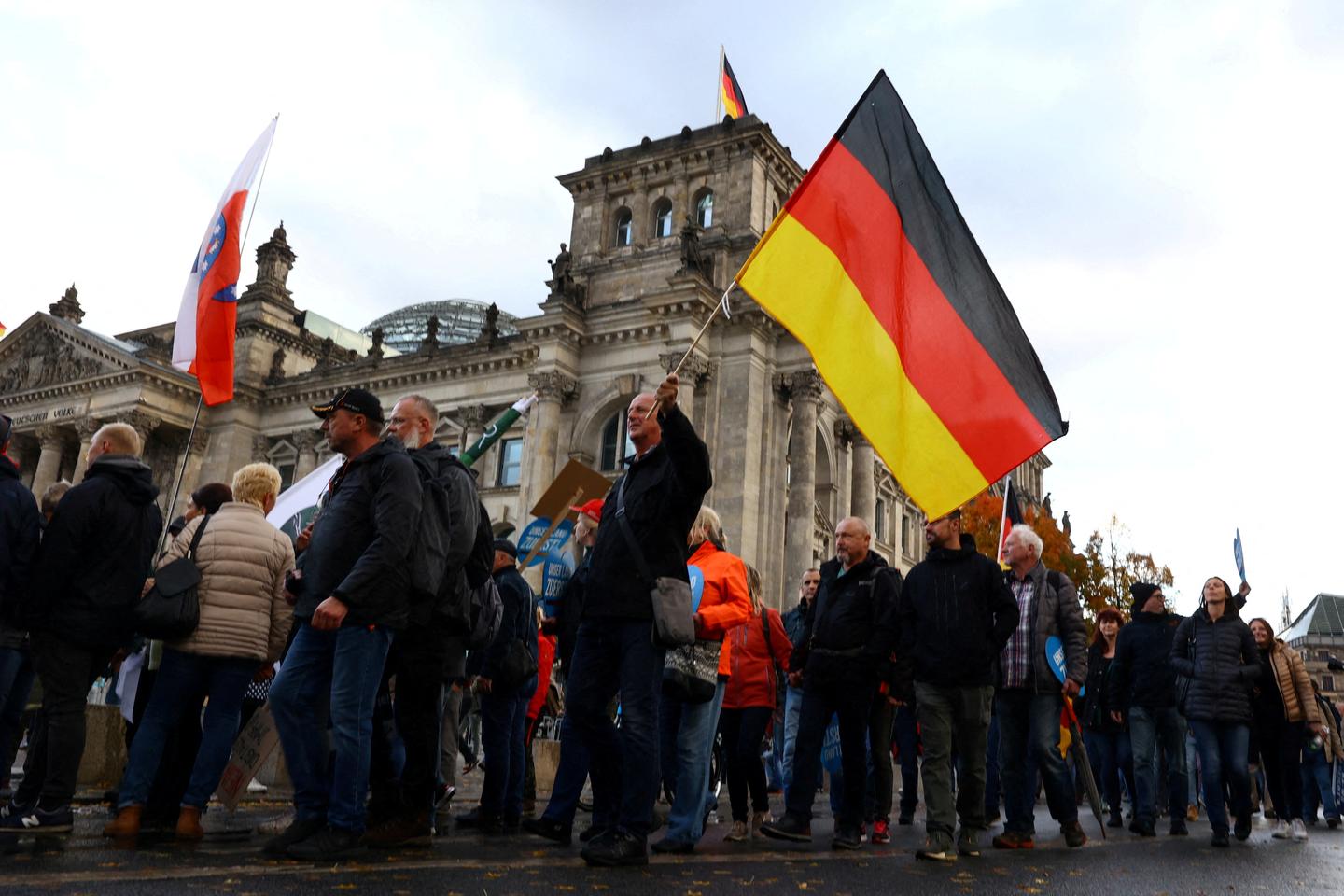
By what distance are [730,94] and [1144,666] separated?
31.5m

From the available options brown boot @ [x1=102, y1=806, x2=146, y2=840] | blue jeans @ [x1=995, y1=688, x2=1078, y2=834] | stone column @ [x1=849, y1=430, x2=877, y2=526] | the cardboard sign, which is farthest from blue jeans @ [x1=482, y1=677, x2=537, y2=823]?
stone column @ [x1=849, y1=430, x2=877, y2=526]

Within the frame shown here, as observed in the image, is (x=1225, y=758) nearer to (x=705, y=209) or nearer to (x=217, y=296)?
(x=217, y=296)

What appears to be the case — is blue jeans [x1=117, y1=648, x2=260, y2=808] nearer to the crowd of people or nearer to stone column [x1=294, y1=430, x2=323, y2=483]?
the crowd of people

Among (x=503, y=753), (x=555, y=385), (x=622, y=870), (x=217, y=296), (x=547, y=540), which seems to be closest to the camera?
(x=622, y=870)

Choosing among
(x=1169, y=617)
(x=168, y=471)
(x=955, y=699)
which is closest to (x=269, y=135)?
(x=955, y=699)

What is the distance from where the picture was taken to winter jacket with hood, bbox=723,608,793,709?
26.9 ft

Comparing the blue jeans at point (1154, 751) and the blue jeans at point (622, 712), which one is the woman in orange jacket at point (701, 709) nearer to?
the blue jeans at point (622, 712)

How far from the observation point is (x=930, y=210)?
7.48 meters

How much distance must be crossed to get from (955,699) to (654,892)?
11.0 feet

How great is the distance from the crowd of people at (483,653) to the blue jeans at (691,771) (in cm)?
2

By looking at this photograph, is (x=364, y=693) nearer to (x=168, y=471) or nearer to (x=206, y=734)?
(x=206, y=734)

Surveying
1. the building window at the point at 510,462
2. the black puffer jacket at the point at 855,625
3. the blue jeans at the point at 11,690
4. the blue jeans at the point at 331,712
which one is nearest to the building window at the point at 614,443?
the building window at the point at 510,462

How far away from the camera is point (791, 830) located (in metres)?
7.05

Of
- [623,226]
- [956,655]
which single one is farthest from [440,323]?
[956,655]
